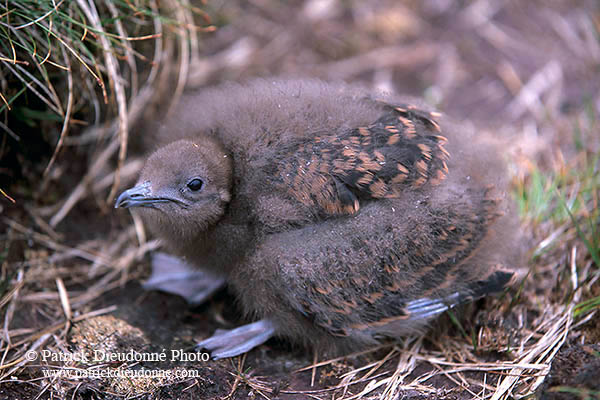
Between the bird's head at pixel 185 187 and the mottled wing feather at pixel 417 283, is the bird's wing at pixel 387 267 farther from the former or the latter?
the bird's head at pixel 185 187

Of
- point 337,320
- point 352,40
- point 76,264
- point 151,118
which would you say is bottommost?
point 76,264

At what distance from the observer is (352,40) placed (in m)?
5.48

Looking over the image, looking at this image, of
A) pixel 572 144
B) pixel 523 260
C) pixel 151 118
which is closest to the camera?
pixel 523 260

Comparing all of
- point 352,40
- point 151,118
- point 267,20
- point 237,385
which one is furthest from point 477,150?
point 267,20

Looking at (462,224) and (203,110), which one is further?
(203,110)

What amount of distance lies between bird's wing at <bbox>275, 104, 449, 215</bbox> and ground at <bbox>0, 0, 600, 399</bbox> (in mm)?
879

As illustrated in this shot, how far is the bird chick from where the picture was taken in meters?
2.69

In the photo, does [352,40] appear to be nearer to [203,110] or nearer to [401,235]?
[203,110]

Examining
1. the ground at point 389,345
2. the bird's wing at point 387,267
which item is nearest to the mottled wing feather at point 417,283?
the bird's wing at point 387,267

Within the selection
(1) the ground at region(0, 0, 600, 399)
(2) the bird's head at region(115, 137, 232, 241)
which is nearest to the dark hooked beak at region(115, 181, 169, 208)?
(2) the bird's head at region(115, 137, 232, 241)

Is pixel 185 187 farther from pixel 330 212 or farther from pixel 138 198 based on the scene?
pixel 330 212

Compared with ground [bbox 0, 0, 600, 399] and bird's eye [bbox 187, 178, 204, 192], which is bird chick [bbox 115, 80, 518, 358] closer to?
bird's eye [bbox 187, 178, 204, 192]

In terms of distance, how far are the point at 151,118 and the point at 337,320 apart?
2.19 m

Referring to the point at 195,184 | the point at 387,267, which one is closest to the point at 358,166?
the point at 387,267
